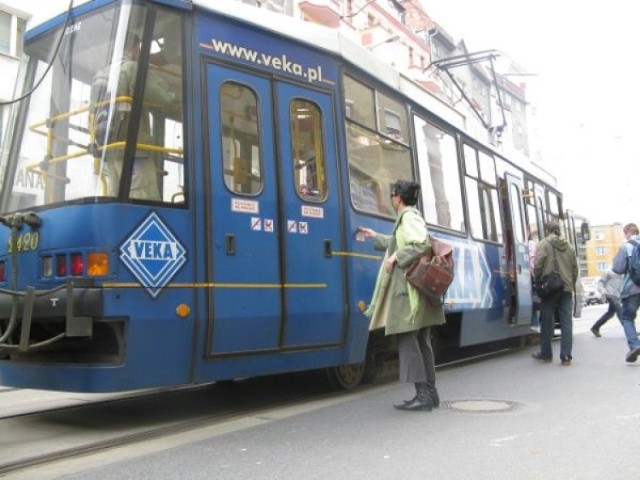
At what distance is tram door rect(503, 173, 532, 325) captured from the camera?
32.7 ft

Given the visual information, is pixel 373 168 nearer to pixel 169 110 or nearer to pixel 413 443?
pixel 169 110

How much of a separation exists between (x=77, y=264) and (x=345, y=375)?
9.57ft

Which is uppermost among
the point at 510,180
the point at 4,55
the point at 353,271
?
the point at 4,55

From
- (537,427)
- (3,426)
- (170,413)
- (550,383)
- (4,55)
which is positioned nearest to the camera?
(537,427)

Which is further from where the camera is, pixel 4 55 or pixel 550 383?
pixel 4 55

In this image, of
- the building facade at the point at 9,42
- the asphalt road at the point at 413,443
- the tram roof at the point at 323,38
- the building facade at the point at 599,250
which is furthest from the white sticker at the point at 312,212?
the building facade at the point at 599,250

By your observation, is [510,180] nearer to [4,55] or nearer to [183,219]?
[183,219]

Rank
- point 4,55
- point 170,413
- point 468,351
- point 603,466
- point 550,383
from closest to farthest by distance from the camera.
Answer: point 603,466 < point 170,413 < point 550,383 < point 468,351 < point 4,55

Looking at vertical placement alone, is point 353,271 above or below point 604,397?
above

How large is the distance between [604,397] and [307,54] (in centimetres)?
397

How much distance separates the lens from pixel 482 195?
942 cm

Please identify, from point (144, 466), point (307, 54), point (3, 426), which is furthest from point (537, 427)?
point (3, 426)

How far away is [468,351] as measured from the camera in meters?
10.6

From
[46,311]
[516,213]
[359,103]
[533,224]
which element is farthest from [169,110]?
[533,224]
